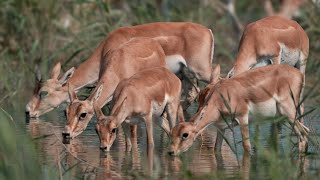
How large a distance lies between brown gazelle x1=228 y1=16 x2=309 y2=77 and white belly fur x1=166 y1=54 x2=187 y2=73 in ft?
1.96

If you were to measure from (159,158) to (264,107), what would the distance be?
1.06m

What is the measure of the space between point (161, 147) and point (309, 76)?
3994 mm

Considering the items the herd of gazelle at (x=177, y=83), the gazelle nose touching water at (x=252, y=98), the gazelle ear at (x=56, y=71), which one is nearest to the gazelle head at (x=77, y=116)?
the herd of gazelle at (x=177, y=83)

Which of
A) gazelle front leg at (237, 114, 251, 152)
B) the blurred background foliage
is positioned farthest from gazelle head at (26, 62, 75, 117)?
gazelle front leg at (237, 114, 251, 152)

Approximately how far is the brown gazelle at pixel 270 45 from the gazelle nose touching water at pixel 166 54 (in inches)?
17.1

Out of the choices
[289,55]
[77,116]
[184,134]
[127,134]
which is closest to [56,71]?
[77,116]

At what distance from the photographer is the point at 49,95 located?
36.6 ft

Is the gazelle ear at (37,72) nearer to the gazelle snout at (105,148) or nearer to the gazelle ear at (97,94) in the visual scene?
the gazelle ear at (97,94)

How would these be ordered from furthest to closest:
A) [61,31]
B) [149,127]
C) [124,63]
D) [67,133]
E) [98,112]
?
[61,31] < [124,63] < [67,133] < [149,127] < [98,112]

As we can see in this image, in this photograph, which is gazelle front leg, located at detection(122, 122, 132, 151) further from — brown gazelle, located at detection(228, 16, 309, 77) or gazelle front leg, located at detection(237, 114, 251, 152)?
brown gazelle, located at detection(228, 16, 309, 77)

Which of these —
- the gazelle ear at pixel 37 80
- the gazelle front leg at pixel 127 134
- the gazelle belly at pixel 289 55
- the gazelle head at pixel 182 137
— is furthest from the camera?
the gazelle belly at pixel 289 55

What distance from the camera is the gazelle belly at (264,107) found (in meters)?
9.04

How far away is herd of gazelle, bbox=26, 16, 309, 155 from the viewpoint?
8.92 m

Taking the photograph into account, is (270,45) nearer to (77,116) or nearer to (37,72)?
(37,72)
